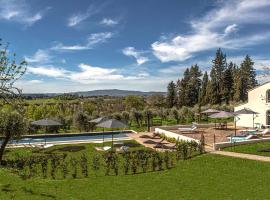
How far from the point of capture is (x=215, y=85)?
68.2 meters

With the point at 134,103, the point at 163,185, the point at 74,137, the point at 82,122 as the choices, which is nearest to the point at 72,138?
the point at 74,137

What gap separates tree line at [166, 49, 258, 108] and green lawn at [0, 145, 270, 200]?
164ft

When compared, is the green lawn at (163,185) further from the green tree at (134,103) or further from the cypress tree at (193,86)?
the cypress tree at (193,86)

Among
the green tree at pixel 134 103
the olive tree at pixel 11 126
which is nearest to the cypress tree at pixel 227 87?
the green tree at pixel 134 103

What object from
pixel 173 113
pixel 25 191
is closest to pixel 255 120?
pixel 173 113

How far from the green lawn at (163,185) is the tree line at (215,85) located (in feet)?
164

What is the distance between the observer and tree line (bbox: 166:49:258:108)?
67.0 m

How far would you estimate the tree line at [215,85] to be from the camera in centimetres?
6700

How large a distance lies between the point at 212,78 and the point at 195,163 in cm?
6003

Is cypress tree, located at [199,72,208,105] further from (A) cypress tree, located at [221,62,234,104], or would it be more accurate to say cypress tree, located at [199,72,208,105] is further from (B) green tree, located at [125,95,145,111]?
(B) green tree, located at [125,95,145,111]

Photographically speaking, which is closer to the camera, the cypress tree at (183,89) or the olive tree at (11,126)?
the olive tree at (11,126)

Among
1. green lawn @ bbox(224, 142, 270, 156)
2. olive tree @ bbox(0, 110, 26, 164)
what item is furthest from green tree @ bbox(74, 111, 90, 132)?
green lawn @ bbox(224, 142, 270, 156)

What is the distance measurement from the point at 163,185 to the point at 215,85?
56789 mm

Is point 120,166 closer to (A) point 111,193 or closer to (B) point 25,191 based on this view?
(A) point 111,193
